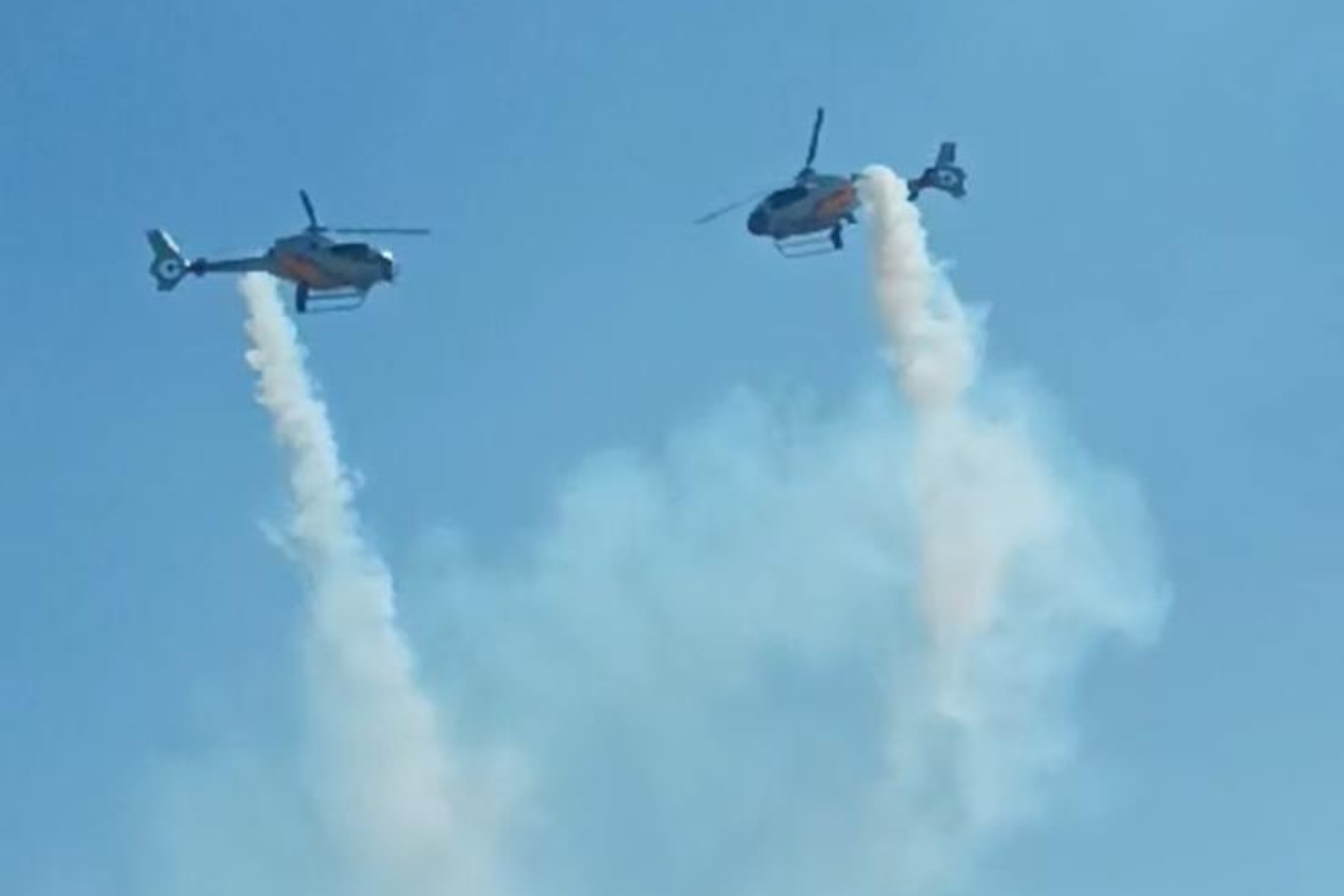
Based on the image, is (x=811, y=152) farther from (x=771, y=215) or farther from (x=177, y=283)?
(x=177, y=283)

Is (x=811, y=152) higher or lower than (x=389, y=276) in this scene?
higher

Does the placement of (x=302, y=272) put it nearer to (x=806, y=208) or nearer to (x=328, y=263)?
(x=328, y=263)

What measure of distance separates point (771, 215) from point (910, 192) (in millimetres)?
6328

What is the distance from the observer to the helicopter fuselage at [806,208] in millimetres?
110875

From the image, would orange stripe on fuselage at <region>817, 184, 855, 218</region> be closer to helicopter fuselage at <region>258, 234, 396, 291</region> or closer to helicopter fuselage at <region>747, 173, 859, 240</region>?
helicopter fuselage at <region>747, 173, 859, 240</region>

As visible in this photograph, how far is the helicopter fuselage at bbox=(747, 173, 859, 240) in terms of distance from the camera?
110875 mm

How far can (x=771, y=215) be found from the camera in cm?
11156

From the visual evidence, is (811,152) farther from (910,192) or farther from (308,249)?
(308,249)

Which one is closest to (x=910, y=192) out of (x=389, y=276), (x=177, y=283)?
(x=389, y=276)

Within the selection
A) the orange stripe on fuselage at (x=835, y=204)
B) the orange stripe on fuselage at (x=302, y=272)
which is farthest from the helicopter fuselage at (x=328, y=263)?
the orange stripe on fuselage at (x=835, y=204)

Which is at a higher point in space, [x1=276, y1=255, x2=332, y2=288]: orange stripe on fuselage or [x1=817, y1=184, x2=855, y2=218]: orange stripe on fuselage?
[x1=817, y1=184, x2=855, y2=218]: orange stripe on fuselage

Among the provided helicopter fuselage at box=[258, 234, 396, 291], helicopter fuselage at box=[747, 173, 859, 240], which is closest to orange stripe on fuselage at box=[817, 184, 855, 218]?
helicopter fuselage at box=[747, 173, 859, 240]

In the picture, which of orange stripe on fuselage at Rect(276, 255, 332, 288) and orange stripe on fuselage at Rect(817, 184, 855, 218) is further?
orange stripe on fuselage at Rect(817, 184, 855, 218)

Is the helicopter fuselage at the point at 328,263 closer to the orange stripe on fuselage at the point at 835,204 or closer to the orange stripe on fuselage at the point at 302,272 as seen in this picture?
the orange stripe on fuselage at the point at 302,272
